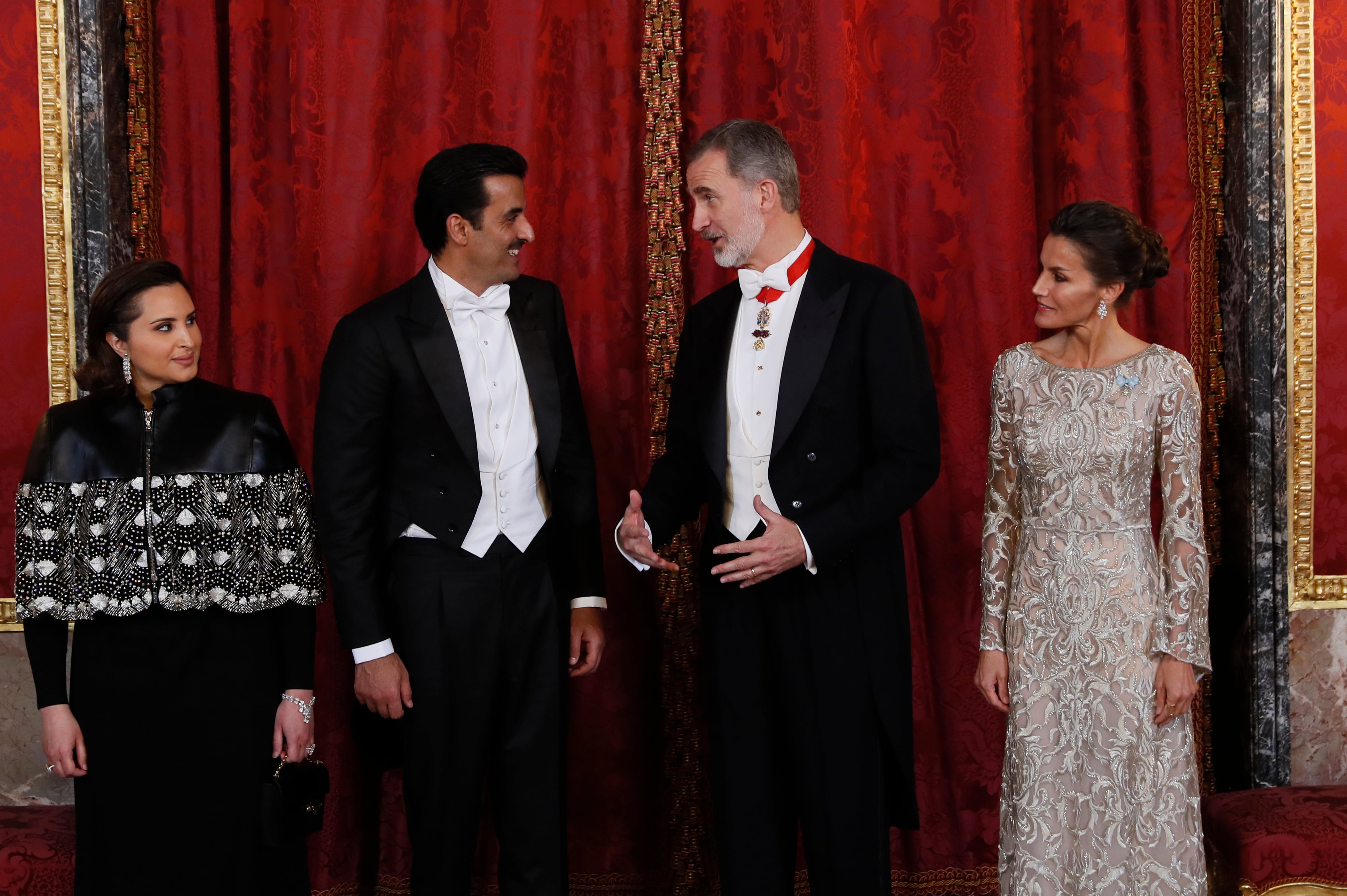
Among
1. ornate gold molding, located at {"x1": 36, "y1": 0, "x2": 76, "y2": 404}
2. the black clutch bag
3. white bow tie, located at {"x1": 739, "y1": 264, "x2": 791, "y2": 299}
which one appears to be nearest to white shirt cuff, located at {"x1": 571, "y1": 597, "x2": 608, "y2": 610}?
the black clutch bag

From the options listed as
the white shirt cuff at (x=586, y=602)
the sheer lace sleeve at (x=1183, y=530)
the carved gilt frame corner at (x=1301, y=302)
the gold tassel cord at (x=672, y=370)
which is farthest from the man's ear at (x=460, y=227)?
the carved gilt frame corner at (x=1301, y=302)

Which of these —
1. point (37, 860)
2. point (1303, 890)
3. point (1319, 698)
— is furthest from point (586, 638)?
point (1319, 698)

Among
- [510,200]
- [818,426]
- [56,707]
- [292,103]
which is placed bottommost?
[56,707]

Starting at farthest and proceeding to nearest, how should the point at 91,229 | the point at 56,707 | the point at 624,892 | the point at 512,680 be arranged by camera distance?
1. the point at 624,892
2. the point at 91,229
3. the point at 512,680
4. the point at 56,707

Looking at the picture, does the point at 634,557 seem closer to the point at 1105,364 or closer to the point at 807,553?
the point at 807,553

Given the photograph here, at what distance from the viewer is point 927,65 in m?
3.19

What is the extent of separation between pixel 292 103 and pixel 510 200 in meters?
0.92

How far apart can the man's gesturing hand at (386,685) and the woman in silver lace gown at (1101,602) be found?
1232 mm

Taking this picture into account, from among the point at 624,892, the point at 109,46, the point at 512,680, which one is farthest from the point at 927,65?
the point at 624,892

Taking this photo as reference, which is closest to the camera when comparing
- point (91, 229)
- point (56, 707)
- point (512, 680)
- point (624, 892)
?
point (56, 707)

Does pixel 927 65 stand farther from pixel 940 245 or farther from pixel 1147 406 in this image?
pixel 1147 406

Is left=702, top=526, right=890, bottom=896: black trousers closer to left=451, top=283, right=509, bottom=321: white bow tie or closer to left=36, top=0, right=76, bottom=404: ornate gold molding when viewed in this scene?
left=451, top=283, right=509, bottom=321: white bow tie

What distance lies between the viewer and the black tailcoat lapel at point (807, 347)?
2.34 m

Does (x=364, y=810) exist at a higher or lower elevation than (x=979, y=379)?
lower
